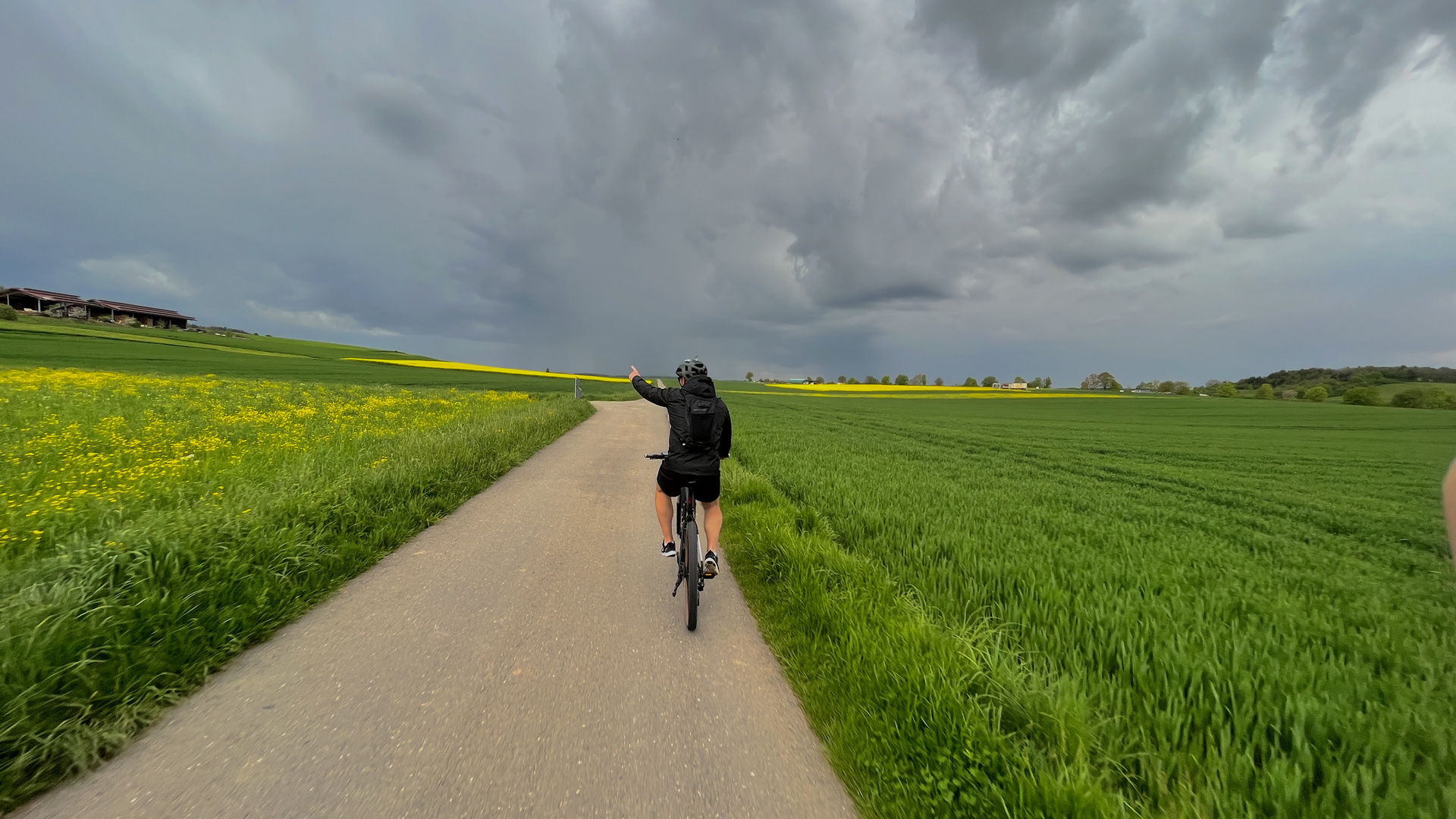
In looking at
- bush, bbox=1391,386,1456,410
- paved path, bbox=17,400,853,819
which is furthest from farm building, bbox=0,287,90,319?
bush, bbox=1391,386,1456,410

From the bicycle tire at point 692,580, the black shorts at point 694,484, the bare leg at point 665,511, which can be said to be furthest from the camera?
the bare leg at point 665,511

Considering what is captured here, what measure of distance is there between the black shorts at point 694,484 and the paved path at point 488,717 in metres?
0.96

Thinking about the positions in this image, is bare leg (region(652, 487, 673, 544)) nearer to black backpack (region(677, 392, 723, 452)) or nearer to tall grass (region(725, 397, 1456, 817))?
black backpack (region(677, 392, 723, 452))

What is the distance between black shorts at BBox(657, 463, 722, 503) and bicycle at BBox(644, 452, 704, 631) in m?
0.11

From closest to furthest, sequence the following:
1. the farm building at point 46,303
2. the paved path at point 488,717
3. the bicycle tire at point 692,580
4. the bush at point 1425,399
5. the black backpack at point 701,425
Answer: the paved path at point 488,717, the bicycle tire at point 692,580, the black backpack at point 701,425, the bush at point 1425,399, the farm building at point 46,303

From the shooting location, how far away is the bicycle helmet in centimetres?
457

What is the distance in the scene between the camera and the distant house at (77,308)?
7144cm

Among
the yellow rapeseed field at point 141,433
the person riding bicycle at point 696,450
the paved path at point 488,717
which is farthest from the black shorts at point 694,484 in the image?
the yellow rapeseed field at point 141,433

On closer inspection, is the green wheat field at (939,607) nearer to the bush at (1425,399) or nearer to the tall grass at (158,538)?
the tall grass at (158,538)

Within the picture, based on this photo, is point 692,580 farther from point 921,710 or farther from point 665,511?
point 921,710

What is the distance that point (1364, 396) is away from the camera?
56250 mm

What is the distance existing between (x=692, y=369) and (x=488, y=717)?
9.97 ft

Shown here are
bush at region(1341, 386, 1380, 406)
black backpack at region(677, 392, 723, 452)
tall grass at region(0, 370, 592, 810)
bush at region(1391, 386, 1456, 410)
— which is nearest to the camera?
tall grass at region(0, 370, 592, 810)

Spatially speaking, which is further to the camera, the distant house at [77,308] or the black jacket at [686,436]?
the distant house at [77,308]
